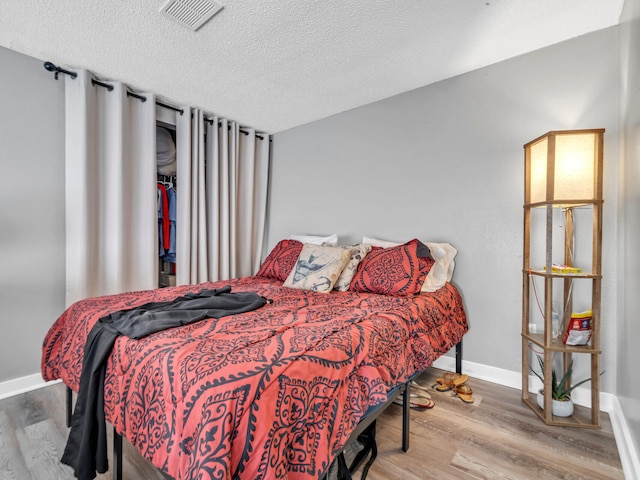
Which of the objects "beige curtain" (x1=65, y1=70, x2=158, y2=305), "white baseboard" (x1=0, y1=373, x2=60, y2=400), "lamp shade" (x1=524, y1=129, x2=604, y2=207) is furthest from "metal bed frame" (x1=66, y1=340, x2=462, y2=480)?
"lamp shade" (x1=524, y1=129, x2=604, y2=207)

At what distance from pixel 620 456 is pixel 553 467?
0.36 m

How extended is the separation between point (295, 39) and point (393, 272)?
1.64 metres

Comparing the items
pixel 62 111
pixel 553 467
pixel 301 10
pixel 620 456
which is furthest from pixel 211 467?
pixel 62 111

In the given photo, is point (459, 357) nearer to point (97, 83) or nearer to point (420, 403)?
point (420, 403)

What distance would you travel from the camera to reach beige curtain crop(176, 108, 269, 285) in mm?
2967

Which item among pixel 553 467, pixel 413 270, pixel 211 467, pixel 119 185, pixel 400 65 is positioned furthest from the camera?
pixel 119 185

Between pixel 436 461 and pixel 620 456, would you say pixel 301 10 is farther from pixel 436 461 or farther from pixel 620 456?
pixel 620 456

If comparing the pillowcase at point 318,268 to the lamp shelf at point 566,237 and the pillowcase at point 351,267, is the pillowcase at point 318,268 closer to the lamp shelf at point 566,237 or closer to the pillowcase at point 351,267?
the pillowcase at point 351,267

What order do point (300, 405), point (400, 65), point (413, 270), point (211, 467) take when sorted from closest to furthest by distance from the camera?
point (211, 467) < point (300, 405) < point (413, 270) < point (400, 65)

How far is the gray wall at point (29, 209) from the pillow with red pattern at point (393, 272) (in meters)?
2.26

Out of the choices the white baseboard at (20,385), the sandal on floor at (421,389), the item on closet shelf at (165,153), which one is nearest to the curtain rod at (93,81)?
the item on closet shelf at (165,153)

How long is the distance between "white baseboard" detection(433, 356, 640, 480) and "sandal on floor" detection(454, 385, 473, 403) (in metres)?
0.27

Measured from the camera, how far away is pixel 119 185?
249 cm

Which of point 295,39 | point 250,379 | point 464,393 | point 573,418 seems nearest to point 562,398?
point 573,418
